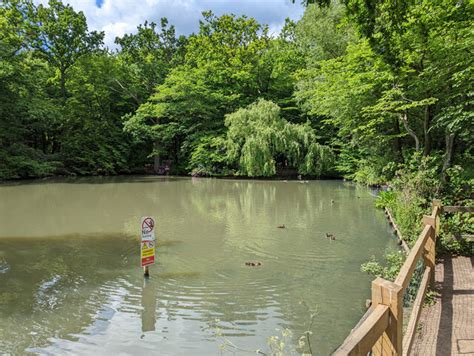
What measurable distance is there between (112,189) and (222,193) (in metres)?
5.77

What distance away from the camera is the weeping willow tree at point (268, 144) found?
76.9 feet

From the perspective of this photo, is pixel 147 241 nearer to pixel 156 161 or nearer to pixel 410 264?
pixel 410 264

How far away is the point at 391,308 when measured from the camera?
6.39 feet

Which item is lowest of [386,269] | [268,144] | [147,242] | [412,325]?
[386,269]

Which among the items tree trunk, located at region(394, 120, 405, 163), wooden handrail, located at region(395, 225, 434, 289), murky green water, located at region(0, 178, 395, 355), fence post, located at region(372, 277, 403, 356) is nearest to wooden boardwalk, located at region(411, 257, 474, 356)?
wooden handrail, located at region(395, 225, 434, 289)

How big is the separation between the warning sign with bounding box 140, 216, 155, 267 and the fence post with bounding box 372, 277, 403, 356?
427 cm

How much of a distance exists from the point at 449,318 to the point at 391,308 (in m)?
2.35

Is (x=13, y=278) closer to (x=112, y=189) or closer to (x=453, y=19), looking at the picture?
(x=453, y=19)

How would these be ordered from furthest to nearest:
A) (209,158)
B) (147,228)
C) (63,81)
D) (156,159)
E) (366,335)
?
(156,159), (63,81), (209,158), (147,228), (366,335)

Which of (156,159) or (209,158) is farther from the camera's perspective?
(156,159)

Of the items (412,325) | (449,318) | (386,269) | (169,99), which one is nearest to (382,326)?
(412,325)

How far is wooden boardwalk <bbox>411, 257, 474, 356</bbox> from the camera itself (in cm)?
314

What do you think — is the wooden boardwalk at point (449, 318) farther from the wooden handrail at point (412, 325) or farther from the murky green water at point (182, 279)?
the murky green water at point (182, 279)

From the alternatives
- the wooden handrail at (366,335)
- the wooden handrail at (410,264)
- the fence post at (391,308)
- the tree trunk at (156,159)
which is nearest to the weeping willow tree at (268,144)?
the tree trunk at (156,159)
